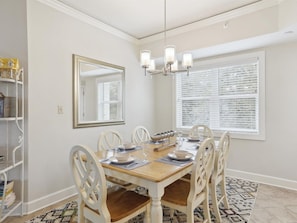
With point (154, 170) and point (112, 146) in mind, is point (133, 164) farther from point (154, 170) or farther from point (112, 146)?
point (112, 146)

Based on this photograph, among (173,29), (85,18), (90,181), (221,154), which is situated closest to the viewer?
(90,181)

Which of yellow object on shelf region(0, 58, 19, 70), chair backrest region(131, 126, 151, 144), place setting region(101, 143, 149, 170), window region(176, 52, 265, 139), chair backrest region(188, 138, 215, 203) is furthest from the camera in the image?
window region(176, 52, 265, 139)

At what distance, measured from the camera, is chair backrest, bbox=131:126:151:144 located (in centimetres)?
292

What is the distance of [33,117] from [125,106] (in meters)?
1.67

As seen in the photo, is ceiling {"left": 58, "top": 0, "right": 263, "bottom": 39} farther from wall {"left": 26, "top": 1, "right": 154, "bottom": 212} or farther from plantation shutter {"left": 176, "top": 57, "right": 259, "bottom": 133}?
plantation shutter {"left": 176, "top": 57, "right": 259, "bottom": 133}

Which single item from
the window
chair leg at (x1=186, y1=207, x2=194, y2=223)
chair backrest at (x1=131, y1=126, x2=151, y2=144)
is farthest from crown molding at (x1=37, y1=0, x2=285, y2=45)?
chair leg at (x1=186, y1=207, x2=194, y2=223)

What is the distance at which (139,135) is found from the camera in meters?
3.20

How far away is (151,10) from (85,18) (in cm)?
103

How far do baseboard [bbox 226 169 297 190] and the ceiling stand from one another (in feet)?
8.92

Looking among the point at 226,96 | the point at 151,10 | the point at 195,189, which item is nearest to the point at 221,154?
the point at 195,189

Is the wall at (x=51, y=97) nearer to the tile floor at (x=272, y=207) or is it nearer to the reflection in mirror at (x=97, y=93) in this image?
the reflection in mirror at (x=97, y=93)

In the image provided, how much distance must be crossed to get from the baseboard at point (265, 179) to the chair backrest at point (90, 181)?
2.79 m

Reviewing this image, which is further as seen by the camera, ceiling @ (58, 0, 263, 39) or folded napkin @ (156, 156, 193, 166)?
ceiling @ (58, 0, 263, 39)

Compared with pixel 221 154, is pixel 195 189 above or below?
below
